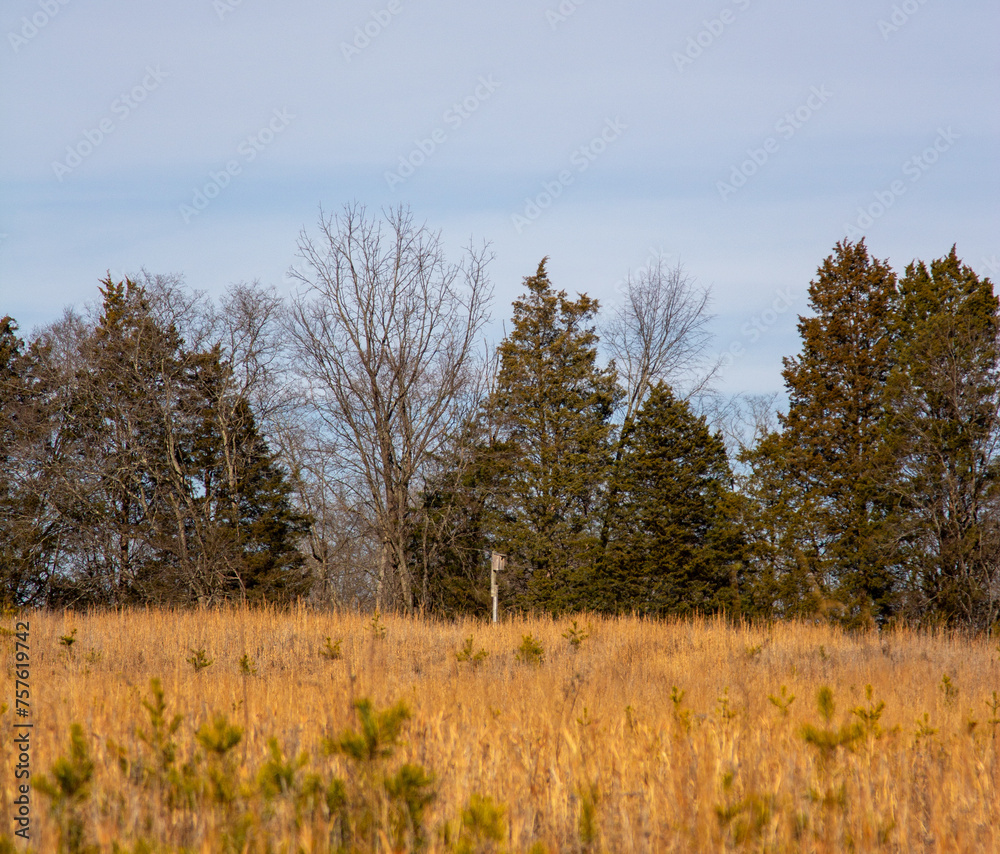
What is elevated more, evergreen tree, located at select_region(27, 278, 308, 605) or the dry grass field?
evergreen tree, located at select_region(27, 278, 308, 605)

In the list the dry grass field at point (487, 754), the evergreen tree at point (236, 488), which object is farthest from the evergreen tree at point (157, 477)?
the dry grass field at point (487, 754)

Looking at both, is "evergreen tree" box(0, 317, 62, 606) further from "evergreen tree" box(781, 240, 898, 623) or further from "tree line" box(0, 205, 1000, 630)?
"evergreen tree" box(781, 240, 898, 623)

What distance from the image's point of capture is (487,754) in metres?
4.20

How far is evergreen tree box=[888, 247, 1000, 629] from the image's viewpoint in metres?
15.6

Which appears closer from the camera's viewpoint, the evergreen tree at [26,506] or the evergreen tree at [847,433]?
the evergreen tree at [847,433]

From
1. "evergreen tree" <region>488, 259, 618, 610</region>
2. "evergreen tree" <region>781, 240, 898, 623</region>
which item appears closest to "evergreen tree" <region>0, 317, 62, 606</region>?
"evergreen tree" <region>488, 259, 618, 610</region>

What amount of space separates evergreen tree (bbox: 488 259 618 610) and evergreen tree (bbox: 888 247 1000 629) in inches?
305

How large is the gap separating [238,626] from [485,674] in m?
3.92

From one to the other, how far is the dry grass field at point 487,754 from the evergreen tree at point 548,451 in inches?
487

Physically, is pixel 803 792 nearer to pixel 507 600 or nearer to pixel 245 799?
pixel 245 799

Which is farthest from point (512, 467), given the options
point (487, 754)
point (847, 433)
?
point (487, 754)

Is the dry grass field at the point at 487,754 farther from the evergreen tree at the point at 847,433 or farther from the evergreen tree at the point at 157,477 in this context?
the evergreen tree at the point at 157,477

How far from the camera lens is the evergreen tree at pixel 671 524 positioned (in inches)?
748

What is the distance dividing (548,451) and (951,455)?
1033 centimetres
